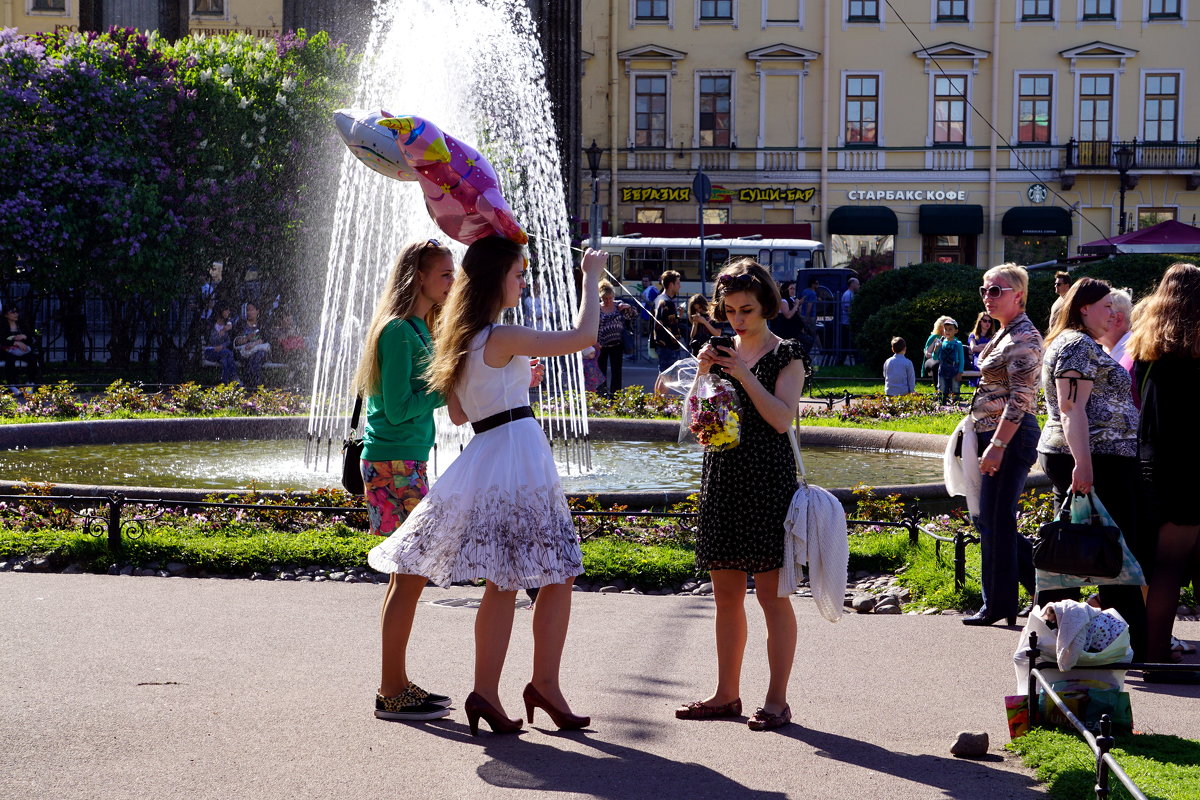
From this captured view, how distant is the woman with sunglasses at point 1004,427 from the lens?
6.38 m

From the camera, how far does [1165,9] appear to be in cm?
4216

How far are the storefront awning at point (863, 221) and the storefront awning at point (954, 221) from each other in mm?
948

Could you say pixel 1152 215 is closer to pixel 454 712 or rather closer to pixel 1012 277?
pixel 1012 277

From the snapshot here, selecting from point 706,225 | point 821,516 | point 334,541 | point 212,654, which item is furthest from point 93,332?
point 821,516

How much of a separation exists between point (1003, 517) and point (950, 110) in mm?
38008

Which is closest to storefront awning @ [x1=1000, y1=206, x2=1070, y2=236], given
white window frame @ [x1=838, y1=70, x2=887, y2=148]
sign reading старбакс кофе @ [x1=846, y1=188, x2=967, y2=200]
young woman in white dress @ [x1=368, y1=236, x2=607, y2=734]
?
sign reading старбакс кофе @ [x1=846, y1=188, x2=967, y2=200]

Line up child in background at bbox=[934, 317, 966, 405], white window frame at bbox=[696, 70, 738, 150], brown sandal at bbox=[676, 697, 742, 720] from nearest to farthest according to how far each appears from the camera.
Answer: brown sandal at bbox=[676, 697, 742, 720] < child in background at bbox=[934, 317, 966, 405] < white window frame at bbox=[696, 70, 738, 150]

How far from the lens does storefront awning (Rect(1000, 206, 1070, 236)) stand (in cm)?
4147

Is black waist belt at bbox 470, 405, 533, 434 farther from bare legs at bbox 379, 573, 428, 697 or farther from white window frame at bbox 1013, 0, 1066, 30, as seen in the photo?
white window frame at bbox 1013, 0, 1066, 30

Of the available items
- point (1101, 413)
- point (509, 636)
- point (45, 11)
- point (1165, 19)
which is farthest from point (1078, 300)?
point (45, 11)

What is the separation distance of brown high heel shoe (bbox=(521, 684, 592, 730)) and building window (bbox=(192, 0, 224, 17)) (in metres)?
41.3

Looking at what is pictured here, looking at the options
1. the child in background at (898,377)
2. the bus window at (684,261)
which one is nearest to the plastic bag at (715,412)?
the child in background at (898,377)

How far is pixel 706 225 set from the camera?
4062 centimetres

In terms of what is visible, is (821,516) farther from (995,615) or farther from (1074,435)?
(995,615)
